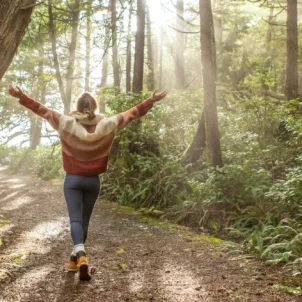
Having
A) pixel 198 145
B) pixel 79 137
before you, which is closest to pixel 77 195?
pixel 79 137

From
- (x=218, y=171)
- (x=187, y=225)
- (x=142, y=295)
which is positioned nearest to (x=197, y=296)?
(x=142, y=295)

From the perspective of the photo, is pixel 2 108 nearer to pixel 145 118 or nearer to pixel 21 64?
pixel 21 64

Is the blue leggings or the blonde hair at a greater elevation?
the blonde hair

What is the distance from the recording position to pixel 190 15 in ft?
77.2

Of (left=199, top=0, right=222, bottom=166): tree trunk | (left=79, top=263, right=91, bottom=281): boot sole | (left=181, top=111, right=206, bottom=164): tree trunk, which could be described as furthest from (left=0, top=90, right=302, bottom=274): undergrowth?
(left=79, top=263, right=91, bottom=281): boot sole

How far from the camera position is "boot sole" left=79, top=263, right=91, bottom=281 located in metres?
3.98

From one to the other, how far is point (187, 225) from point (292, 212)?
213 centimetres

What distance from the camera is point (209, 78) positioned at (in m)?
8.05

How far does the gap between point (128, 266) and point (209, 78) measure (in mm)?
4719

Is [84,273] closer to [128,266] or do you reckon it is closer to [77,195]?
[77,195]

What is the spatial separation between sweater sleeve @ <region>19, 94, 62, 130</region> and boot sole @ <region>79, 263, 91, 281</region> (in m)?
1.59

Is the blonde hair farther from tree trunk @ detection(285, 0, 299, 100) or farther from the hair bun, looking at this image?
tree trunk @ detection(285, 0, 299, 100)

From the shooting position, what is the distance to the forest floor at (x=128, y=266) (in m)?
3.79

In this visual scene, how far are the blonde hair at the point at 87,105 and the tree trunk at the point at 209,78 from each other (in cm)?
425
